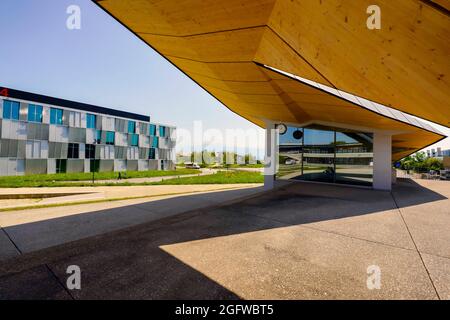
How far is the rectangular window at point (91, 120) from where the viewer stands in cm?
3684

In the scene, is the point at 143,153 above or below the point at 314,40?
below

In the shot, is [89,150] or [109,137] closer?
[89,150]

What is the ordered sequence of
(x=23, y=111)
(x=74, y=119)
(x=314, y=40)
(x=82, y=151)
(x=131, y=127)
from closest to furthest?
(x=314, y=40) → (x=23, y=111) → (x=74, y=119) → (x=82, y=151) → (x=131, y=127)

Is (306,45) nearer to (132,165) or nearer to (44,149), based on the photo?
(44,149)

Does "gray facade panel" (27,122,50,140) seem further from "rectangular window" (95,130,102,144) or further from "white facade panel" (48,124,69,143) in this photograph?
"rectangular window" (95,130,102,144)

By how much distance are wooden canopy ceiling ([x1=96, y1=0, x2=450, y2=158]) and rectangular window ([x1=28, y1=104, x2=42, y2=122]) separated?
35.7 meters

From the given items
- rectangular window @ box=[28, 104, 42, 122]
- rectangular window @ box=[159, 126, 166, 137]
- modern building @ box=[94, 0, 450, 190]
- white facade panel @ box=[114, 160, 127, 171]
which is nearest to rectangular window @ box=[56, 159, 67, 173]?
rectangular window @ box=[28, 104, 42, 122]

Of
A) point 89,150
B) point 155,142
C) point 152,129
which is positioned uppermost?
point 152,129

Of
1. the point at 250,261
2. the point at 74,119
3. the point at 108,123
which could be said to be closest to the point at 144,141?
the point at 108,123

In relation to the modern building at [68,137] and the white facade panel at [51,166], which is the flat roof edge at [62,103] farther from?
the white facade panel at [51,166]

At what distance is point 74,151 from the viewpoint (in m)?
35.4

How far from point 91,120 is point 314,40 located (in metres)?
42.7
